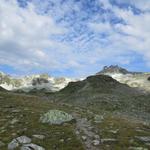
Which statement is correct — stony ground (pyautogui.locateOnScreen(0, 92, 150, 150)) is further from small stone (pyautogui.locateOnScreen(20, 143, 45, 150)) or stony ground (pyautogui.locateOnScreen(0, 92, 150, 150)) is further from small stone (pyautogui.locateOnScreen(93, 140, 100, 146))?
small stone (pyautogui.locateOnScreen(20, 143, 45, 150))

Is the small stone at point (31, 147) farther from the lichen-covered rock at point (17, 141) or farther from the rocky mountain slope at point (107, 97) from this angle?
the rocky mountain slope at point (107, 97)

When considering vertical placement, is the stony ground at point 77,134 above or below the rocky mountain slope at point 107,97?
below

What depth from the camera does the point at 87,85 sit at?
19975 centimetres

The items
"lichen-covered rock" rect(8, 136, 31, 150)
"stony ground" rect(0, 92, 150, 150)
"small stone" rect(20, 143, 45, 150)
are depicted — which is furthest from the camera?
"stony ground" rect(0, 92, 150, 150)

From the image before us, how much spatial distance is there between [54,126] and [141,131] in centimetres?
893

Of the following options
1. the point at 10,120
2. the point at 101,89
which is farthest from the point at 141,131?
the point at 101,89

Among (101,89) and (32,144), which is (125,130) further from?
(101,89)

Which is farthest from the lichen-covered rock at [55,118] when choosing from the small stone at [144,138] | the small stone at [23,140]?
the small stone at [144,138]

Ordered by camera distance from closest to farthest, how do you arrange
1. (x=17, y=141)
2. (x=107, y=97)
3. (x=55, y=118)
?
(x=17, y=141) → (x=55, y=118) → (x=107, y=97)

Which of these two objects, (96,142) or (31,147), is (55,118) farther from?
(31,147)

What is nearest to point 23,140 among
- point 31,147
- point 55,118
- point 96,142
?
point 31,147

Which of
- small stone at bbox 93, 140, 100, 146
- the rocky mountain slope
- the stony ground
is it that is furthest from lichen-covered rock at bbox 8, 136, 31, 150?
the rocky mountain slope

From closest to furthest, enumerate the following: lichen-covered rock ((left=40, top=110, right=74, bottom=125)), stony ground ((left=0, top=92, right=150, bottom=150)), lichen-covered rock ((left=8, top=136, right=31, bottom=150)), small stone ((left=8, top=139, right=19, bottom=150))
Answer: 1. small stone ((left=8, top=139, right=19, bottom=150))
2. lichen-covered rock ((left=8, top=136, right=31, bottom=150))
3. stony ground ((left=0, top=92, right=150, bottom=150))
4. lichen-covered rock ((left=40, top=110, right=74, bottom=125))

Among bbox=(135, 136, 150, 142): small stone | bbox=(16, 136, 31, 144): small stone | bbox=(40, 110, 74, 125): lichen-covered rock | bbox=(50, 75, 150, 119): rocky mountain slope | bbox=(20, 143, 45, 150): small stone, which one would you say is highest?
bbox=(50, 75, 150, 119): rocky mountain slope
